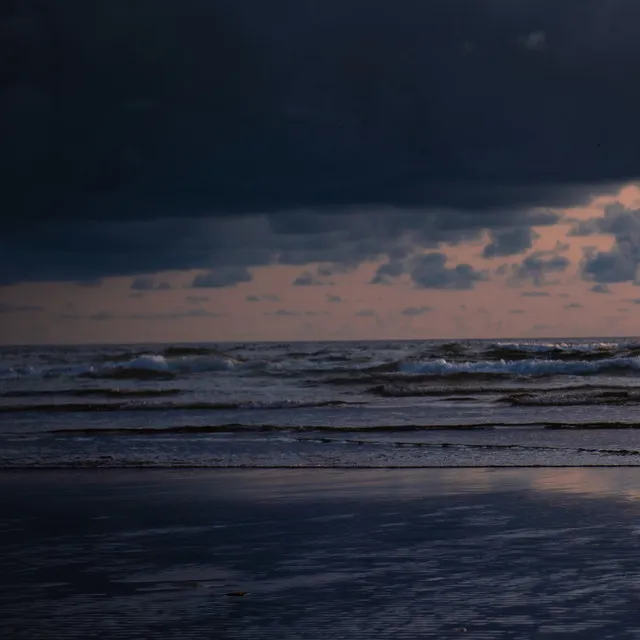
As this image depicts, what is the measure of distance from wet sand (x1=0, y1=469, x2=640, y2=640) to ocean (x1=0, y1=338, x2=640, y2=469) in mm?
2983

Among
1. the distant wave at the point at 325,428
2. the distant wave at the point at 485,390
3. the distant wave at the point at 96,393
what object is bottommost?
the distant wave at the point at 485,390

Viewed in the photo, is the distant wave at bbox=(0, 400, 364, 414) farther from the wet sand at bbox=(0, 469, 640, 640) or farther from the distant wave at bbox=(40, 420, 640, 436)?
the wet sand at bbox=(0, 469, 640, 640)

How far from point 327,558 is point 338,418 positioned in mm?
15533

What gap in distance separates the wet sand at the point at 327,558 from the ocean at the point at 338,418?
298cm

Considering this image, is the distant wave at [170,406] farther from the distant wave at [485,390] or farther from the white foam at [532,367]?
the white foam at [532,367]

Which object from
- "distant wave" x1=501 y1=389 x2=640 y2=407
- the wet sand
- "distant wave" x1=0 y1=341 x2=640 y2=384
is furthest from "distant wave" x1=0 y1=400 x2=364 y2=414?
the wet sand

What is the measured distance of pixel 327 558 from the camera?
8.20m

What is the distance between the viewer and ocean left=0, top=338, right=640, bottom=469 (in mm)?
15875

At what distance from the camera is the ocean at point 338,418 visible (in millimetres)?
15875

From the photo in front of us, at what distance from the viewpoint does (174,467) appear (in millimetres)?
14930

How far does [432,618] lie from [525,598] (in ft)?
2.61

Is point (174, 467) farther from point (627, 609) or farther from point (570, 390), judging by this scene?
point (570, 390)

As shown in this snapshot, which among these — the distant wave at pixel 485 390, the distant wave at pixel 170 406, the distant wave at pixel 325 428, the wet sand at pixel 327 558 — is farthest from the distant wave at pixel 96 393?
the wet sand at pixel 327 558

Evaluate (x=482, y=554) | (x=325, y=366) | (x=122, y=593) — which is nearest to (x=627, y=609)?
(x=482, y=554)
